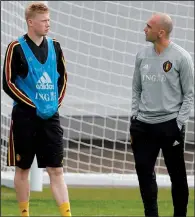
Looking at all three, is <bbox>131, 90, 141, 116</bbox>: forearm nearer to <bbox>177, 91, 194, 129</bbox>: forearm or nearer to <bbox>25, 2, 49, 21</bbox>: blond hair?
<bbox>177, 91, 194, 129</bbox>: forearm

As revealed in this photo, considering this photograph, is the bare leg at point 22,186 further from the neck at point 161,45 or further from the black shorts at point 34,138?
the neck at point 161,45

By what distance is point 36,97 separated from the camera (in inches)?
267

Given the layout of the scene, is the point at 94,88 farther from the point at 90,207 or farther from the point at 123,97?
the point at 90,207

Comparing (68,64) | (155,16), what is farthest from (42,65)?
(68,64)

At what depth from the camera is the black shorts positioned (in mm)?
6816

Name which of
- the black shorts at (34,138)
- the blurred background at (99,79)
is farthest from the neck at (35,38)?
the blurred background at (99,79)

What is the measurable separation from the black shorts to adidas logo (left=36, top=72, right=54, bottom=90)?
0.18m

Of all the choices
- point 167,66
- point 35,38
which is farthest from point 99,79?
point 35,38

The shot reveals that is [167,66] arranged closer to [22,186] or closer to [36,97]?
[36,97]

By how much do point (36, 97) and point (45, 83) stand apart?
4.4 inches

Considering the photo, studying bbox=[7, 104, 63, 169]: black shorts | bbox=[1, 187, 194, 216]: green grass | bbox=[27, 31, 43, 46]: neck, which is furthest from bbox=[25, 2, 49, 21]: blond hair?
bbox=[1, 187, 194, 216]: green grass

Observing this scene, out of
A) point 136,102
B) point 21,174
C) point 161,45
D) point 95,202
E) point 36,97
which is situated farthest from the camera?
point 95,202

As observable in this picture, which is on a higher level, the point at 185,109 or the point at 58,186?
the point at 185,109

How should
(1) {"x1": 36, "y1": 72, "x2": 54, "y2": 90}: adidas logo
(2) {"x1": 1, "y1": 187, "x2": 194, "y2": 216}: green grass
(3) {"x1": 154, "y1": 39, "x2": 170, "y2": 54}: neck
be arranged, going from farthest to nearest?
(2) {"x1": 1, "y1": 187, "x2": 194, "y2": 216}: green grass, (3) {"x1": 154, "y1": 39, "x2": 170, "y2": 54}: neck, (1) {"x1": 36, "y1": 72, "x2": 54, "y2": 90}: adidas logo
